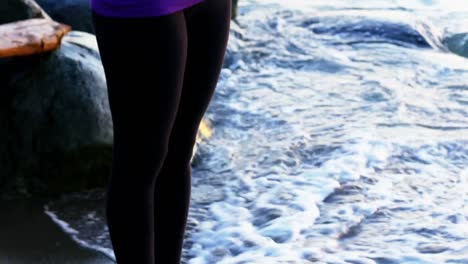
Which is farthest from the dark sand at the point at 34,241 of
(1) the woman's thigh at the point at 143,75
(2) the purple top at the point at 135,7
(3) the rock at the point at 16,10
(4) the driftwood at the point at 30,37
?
(2) the purple top at the point at 135,7

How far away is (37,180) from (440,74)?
343 cm

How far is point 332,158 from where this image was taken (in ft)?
14.8

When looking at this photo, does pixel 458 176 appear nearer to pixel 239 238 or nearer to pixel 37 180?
pixel 239 238

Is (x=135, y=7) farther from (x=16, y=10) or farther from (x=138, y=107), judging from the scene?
(x=16, y=10)

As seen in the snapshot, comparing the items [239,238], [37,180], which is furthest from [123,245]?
[37,180]

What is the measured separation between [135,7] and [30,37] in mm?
2232

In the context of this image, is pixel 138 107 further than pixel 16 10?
No

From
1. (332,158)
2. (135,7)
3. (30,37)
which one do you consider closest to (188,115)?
(135,7)

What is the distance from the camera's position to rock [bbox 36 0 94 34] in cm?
589

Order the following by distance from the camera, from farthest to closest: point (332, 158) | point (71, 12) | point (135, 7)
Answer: point (71, 12), point (332, 158), point (135, 7)

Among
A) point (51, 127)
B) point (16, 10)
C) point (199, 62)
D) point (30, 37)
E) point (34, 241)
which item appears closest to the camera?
point (199, 62)

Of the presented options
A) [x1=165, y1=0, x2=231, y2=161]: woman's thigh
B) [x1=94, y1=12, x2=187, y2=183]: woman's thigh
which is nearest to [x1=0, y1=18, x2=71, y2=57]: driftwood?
[x1=165, y1=0, x2=231, y2=161]: woman's thigh

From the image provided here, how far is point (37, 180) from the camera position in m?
3.97

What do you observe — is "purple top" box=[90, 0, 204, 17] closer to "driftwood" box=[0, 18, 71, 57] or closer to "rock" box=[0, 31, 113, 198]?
"driftwood" box=[0, 18, 71, 57]
